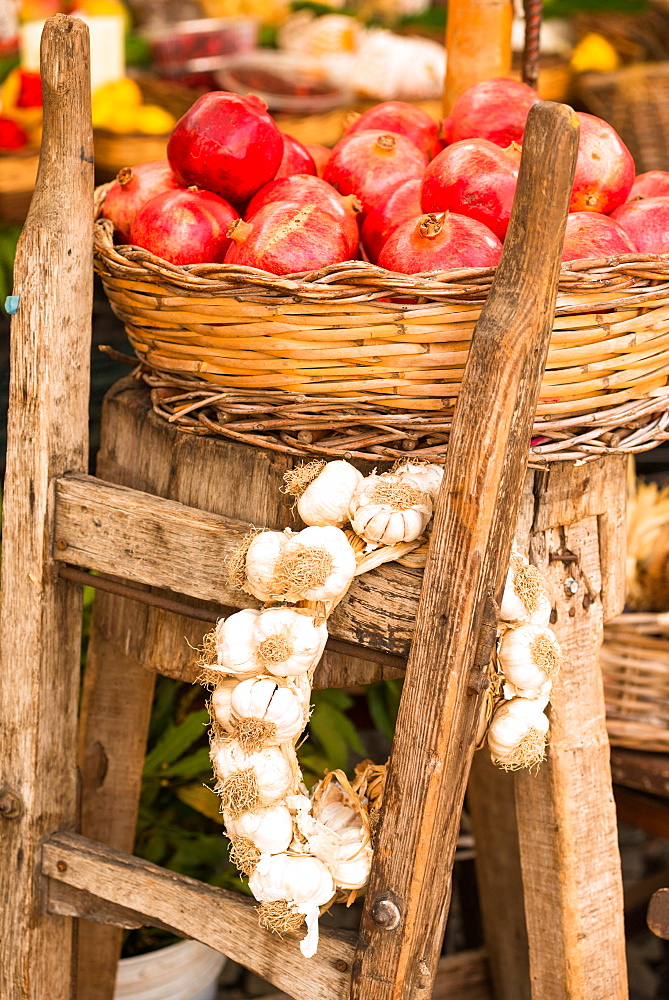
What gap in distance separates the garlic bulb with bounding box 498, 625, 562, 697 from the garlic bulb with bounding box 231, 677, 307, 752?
186mm

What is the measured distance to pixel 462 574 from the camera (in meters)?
0.84

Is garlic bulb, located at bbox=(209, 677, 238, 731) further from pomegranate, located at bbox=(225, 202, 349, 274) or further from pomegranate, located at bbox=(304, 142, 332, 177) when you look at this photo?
pomegranate, located at bbox=(304, 142, 332, 177)

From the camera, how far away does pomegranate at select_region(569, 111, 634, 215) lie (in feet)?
3.51

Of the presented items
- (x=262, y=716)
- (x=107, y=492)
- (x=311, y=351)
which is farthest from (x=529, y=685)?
(x=107, y=492)

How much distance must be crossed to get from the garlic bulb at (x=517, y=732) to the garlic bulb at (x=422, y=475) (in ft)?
0.66

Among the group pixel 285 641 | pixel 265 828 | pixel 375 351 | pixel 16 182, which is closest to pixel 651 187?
pixel 375 351

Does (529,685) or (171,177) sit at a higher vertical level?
(171,177)

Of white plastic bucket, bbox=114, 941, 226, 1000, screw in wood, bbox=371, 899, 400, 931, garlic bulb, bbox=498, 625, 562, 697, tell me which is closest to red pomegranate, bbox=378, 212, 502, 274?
garlic bulb, bbox=498, 625, 562, 697

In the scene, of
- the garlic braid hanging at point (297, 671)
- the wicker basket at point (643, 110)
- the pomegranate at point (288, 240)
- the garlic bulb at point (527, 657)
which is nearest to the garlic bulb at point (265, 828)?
the garlic braid hanging at point (297, 671)

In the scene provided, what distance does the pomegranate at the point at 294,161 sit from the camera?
1.19 metres

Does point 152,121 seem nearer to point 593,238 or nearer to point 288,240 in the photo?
point 288,240

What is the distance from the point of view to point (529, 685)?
908 millimetres

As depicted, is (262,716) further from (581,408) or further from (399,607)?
(581,408)

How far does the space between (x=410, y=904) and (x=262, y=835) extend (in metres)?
0.14
